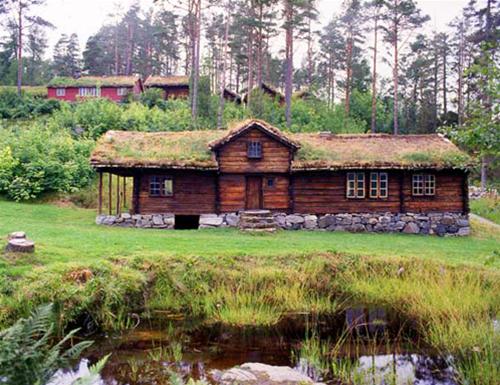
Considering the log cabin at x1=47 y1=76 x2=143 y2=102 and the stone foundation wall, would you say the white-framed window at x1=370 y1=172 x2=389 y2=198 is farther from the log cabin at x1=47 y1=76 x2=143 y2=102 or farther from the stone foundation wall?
the log cabin at x1=47 y1=76 x2=143 y2=102

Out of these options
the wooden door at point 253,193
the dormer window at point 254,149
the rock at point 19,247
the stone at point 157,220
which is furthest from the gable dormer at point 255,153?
the rock at point 19,247

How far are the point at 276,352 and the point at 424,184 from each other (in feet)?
54.3

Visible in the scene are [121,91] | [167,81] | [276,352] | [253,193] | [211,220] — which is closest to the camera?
[276,352]

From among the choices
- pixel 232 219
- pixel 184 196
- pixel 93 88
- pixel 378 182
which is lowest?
pixel 232 219

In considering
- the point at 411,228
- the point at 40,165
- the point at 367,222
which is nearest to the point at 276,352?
the point at 367,222

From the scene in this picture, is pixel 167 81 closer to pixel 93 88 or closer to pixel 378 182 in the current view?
pixel 93 88

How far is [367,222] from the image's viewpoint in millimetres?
23109

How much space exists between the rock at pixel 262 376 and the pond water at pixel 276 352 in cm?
58

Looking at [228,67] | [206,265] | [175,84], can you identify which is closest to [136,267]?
[206,265]

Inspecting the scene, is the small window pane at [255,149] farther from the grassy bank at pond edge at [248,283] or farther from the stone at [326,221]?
the grassy bank at pond edge at [248,283]

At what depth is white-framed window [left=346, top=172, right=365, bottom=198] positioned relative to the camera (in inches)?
920

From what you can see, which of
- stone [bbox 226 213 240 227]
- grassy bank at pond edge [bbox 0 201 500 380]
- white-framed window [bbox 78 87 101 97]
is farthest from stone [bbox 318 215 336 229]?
white-framed window [bbox 78 87 101 97]

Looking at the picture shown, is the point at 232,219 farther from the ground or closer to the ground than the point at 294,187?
closer to the ground

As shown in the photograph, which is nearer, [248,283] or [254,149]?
[248,283]
